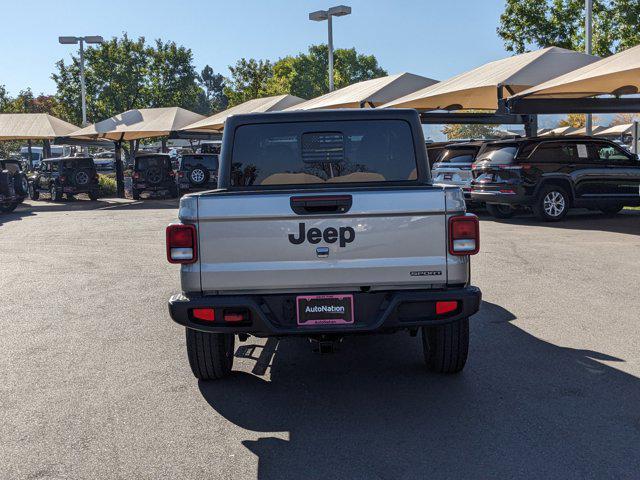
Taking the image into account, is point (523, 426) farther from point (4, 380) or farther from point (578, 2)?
point (578, 2)

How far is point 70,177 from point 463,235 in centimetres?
2707

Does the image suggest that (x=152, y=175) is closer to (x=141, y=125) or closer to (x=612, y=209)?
(x=141, y=125)

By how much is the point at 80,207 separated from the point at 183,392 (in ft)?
75.4

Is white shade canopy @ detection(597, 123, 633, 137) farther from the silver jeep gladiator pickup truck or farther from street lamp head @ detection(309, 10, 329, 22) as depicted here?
the silver jeep gladiator pickup truck

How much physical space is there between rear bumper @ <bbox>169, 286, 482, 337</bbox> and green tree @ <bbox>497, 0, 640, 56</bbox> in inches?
981

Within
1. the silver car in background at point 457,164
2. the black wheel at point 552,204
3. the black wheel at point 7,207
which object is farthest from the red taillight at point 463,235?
the black wheel at point 7,207

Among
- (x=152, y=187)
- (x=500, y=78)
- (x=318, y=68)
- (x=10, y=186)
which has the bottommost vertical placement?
(x=152, y=187)

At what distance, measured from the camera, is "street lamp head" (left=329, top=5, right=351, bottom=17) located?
101 ft

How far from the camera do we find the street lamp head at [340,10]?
3069 cm

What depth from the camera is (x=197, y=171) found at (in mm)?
31688

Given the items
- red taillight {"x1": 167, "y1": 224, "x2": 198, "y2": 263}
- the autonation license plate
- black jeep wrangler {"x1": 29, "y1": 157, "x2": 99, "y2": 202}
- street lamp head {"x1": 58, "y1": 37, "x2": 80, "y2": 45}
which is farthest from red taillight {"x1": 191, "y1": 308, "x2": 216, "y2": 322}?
street lamp head {"x1": 58, "y1": 37, "x2": 80, "y2": 45}

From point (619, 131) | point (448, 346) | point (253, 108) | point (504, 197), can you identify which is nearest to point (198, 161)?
point (253, 108)

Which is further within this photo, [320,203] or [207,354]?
[207,354]

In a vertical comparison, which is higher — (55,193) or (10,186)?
(10,186)
